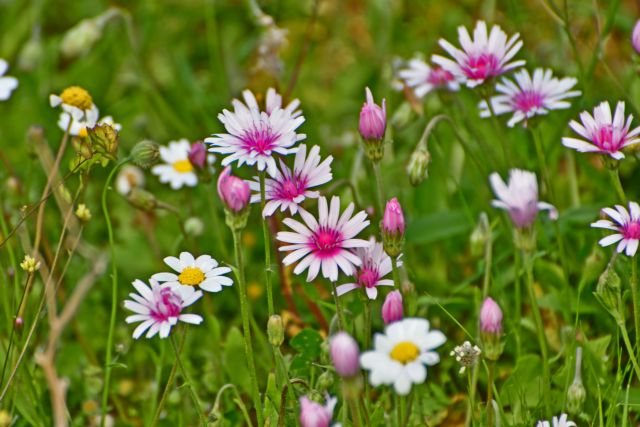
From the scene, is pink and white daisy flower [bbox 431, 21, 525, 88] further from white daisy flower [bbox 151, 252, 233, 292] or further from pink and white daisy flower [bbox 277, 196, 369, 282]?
white daisy flower [bbox 151, 252, 233, 292]

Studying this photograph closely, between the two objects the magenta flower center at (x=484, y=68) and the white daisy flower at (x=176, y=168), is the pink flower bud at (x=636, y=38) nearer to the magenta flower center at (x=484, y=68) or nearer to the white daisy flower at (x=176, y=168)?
the magenta flower center at (x=484, y=68)

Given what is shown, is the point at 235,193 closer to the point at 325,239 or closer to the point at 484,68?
the point at 325,239

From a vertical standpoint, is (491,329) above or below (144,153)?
below

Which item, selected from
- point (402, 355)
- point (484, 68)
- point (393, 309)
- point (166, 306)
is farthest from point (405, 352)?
point (484, 68)

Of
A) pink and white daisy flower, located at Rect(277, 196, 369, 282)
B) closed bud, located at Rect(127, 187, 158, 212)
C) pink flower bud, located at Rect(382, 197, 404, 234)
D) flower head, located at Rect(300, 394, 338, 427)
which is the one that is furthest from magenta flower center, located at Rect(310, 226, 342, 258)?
closed bud, located at Rect(127, 187, 158, 212)

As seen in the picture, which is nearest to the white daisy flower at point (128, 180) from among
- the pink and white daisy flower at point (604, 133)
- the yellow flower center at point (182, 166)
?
the yellow flower center at point (182, 166)

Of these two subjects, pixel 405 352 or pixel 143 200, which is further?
pixel 143 200

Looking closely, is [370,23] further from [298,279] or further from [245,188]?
[245,188]
